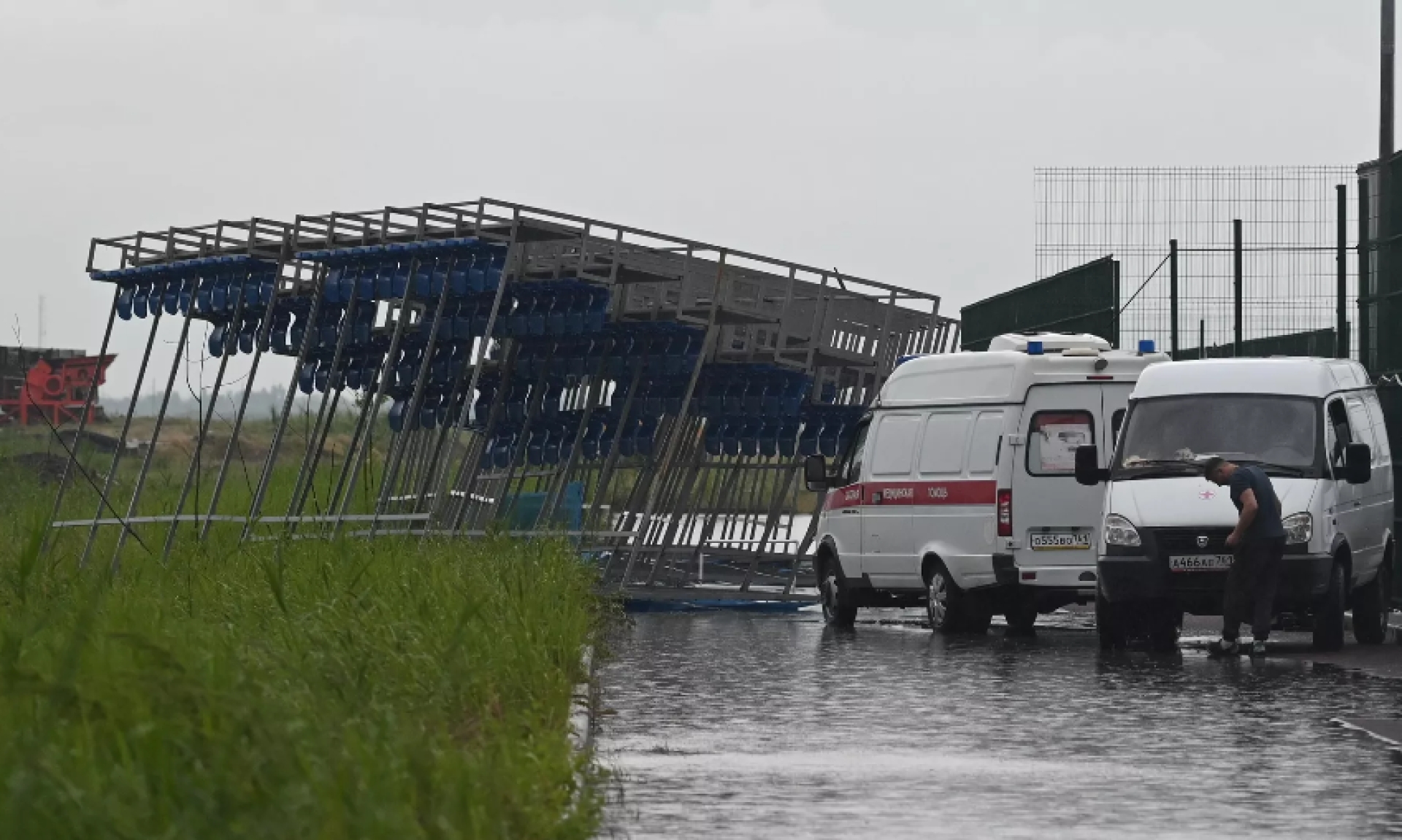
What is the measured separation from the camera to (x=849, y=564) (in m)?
25.9

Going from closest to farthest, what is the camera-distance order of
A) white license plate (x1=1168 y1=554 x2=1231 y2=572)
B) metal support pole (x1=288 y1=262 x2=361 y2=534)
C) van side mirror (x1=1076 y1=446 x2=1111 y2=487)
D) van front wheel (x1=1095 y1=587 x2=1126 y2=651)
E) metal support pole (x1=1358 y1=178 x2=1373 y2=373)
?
1. white license plate (x1=1168 y1=554 x2=1231 y2=572)
2. van front wheel (x1=1095 y1=587 x2=1126 y2=651)
3. van side mirror (x1=1076 y1=446 x2=1111 y2=487)
4. metal support pole (x1=1358 y1=178 x2=1373 y2=373)
5. metal support pole (x1=288 y1=262 x2=361 y2=534)

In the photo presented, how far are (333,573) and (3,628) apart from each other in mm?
6969

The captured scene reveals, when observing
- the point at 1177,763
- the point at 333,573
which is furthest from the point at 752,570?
the point at 1177,763

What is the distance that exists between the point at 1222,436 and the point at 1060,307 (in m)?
10.6

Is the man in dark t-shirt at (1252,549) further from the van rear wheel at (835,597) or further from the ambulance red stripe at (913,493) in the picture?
the van rear wheel at (835,597)

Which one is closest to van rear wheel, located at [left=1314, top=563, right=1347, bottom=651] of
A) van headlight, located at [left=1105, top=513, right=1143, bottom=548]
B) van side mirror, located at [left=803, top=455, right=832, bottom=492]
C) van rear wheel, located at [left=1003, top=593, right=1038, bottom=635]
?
van headlight, located at [left=1105, top=513, right=1143, bottom=548]

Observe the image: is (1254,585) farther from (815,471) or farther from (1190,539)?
(815,471)

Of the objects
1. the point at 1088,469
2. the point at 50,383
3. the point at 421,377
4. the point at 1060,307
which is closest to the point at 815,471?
the point at 421,377

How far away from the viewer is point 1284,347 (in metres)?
29.6

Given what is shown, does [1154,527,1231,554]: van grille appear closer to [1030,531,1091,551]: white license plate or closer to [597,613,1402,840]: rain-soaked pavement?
[597,613,1402,840]: rain-soaked pavement

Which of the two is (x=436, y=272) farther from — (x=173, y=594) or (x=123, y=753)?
(x=123, y=753)

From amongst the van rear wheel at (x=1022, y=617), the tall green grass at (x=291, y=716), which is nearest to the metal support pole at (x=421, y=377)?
the van rear wheel at (x=1022, y=617)

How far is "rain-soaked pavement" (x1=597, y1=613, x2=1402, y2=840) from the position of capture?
10.9 m

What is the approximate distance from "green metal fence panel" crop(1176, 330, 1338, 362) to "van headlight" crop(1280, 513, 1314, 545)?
596 centimetres
